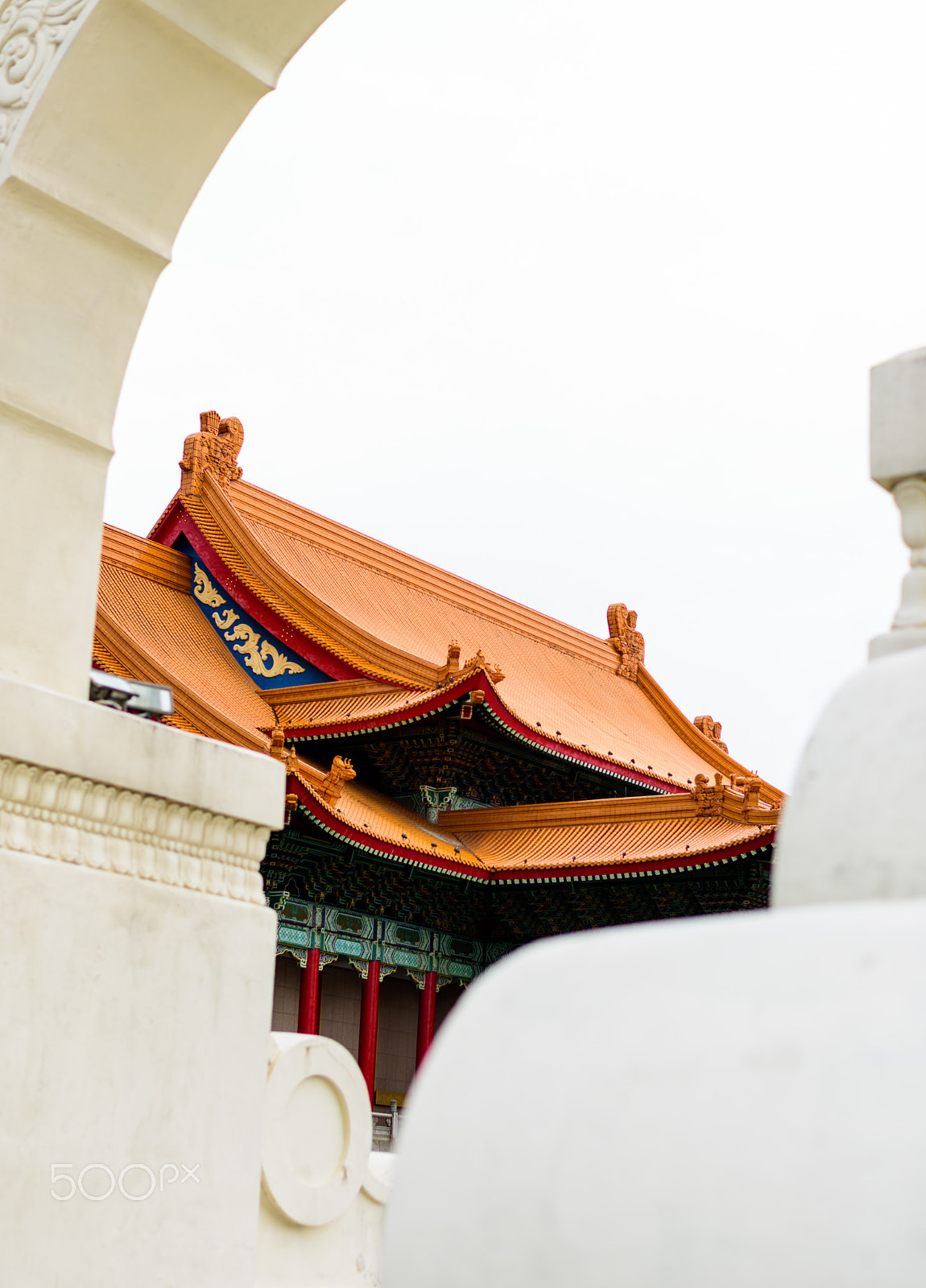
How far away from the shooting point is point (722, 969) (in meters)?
0.57

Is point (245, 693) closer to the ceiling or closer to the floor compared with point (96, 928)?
closer to the ceiling

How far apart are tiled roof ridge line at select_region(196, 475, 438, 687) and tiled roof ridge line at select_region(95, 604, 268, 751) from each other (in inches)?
61.8

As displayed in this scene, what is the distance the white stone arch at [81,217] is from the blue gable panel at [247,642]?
10.9 meters

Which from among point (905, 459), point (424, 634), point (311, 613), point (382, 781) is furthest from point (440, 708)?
point (905, 459)

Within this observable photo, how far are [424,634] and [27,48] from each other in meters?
13.1

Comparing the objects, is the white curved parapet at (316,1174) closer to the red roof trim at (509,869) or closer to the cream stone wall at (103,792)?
the cream stone wall at (103,792)

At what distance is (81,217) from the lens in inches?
83.4

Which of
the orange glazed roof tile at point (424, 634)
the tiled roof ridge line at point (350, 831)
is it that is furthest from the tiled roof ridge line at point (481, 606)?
the tiled roof ridge line at point (350, 831)

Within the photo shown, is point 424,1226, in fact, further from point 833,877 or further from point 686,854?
point 686,854

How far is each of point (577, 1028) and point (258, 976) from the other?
1.70 meters

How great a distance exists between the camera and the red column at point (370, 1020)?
1184cm

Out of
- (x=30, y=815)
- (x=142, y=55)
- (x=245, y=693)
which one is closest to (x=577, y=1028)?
(x=30, y=815)

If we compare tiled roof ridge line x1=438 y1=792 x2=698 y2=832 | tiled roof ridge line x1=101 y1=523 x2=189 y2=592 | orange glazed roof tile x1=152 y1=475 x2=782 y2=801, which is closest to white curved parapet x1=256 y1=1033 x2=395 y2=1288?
orange glazed roof tile x1=152 y1=475 x2=782 y2=801

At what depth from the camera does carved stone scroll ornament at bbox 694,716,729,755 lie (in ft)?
57.9
